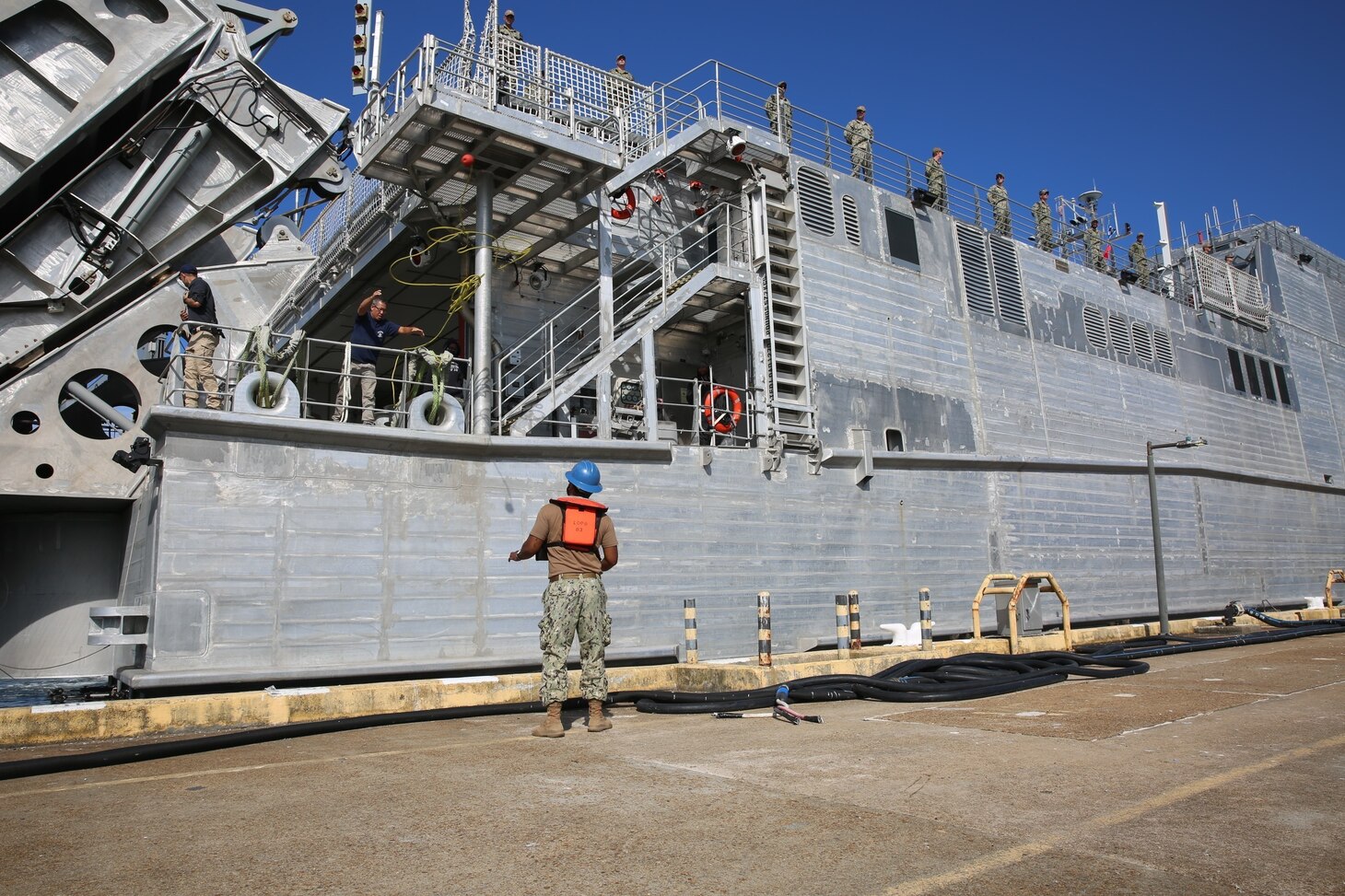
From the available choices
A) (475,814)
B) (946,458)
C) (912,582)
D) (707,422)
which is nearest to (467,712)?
(475,814)

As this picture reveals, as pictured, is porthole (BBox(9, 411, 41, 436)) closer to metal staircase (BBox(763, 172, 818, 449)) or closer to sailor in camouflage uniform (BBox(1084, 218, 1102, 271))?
metal staircase (BBox(763, 172, 818, 449))

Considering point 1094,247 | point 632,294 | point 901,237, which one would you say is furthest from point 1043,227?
point 632,294

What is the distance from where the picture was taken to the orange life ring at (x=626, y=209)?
10.5m

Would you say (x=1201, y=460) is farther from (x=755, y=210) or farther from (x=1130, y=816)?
(x=1130, y=816)

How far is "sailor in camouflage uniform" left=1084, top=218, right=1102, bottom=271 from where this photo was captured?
15578 mm

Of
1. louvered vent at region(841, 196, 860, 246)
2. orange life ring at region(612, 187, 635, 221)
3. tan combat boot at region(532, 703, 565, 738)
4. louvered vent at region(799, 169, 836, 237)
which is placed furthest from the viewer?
louvered vent at region(841, 196, 860, 246)

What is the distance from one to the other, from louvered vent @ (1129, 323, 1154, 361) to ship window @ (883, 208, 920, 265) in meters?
5.64

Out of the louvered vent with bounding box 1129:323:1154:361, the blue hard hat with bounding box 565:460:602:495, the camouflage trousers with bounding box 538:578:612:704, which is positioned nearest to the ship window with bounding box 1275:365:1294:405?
the louvered vent with bounding box 1129:323:1154:361

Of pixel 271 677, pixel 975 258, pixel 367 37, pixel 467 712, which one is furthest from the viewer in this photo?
pixel 975 258

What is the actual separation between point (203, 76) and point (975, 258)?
→ 32.8ft

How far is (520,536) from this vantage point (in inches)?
323

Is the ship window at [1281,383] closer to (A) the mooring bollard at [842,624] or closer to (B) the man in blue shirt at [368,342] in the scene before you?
(A) the mooring bollard at [842,624]

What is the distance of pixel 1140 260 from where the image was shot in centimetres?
1669

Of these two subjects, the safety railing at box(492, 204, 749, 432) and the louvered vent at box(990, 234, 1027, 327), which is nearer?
the safety railing at box(492, 204, 749, 432)
